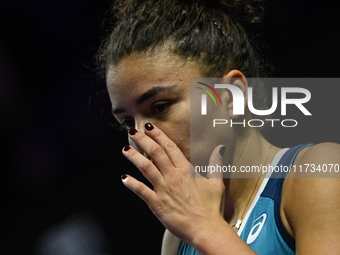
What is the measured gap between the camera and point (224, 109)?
1234 mm

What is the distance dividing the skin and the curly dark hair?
4cm

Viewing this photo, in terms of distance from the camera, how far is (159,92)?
3.69 feet

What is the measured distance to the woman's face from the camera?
113cm

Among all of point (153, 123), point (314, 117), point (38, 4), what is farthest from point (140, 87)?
point (38, 4)

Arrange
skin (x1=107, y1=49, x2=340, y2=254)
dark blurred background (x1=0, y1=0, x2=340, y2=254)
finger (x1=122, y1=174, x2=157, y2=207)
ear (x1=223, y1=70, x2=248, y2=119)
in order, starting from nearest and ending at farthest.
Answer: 1. skin (x1=107, y1=49, x2=340, y2=254)
2. finger (x1=122, y1=174, x2=157, y2=207)
3. ear (x1=223, y1=70, x2=248, y2=119)
4. dark blurred background (x1=0, y1=0, x2=340, y2=254)

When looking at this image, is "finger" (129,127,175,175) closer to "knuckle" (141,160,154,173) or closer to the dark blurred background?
"knuckle" (141,160,154,173)

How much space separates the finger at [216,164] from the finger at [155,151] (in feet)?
0.48

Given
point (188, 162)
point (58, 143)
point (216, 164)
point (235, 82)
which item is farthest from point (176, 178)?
point (58, 143)

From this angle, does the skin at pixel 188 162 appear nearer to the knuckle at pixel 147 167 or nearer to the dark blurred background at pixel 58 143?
the knuckle at pixel 147 167

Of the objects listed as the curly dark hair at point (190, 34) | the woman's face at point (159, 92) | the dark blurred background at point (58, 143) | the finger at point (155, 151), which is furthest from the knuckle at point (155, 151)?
the dark blurred background at point (58, 143)

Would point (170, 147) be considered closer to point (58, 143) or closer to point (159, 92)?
point (159, 92)

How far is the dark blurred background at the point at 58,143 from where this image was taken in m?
2.55

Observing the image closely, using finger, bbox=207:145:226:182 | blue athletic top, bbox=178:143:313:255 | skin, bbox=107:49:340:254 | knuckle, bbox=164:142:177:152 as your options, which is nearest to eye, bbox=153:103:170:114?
skin, bbox=107:49:340:254

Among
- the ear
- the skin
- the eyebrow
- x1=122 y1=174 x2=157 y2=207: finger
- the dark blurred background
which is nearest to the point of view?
the skin
